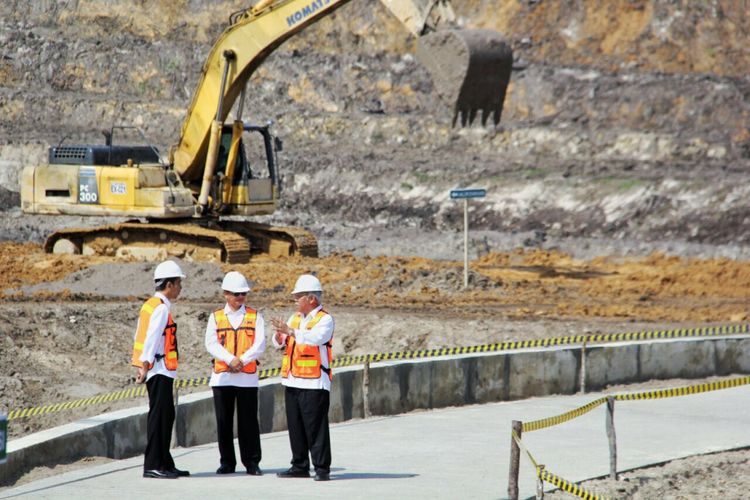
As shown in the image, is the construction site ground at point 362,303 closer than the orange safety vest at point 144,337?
No

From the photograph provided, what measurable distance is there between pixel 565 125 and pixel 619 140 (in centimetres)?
182

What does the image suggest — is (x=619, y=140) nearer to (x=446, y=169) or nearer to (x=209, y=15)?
(x=446, y=169)

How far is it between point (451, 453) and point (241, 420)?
199 centimetres

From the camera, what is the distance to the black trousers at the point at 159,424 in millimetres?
8875

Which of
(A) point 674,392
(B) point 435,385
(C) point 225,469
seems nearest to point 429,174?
(B) point 435,385

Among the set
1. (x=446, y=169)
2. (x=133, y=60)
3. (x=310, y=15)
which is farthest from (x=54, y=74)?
(x=310, y=15)

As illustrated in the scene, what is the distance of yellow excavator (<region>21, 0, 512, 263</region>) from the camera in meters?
23.0

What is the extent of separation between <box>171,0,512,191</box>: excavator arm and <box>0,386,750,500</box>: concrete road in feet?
32.2

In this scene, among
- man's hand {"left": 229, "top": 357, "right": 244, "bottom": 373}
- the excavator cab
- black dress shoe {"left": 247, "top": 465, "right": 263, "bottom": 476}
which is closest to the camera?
man's hand {"left": 229, "top": 357, "right": 244, "bottom": 373}

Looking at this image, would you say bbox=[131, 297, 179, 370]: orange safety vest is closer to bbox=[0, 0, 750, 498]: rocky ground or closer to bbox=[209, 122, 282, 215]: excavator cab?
bbox=[0, 0, 750, 498]: rocky ground

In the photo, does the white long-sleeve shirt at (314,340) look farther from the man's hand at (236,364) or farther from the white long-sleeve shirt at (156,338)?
the white long-sleeve shirt at (156,338)

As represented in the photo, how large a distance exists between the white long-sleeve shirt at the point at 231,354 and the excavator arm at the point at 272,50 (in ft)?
41.1

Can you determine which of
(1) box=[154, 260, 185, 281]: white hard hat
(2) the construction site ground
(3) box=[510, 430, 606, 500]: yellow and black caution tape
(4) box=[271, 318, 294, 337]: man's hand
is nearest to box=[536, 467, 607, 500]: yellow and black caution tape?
(3) box=[510, 430, 606, 500]: yellow and black caution tape

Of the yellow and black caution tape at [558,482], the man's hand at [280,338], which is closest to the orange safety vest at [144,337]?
the man's hand at [280,338]
